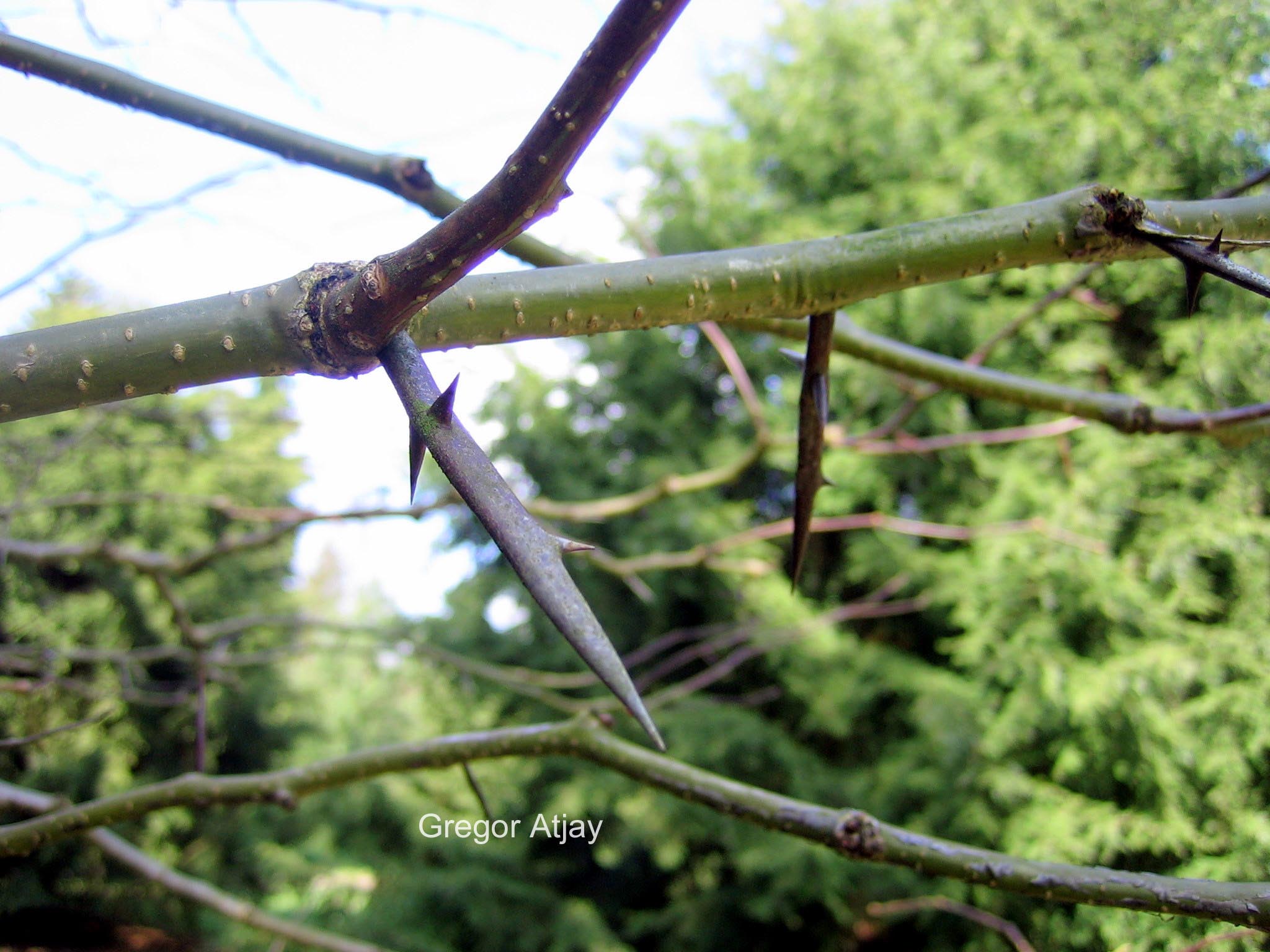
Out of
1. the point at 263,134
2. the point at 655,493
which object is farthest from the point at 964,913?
the point at 263,134

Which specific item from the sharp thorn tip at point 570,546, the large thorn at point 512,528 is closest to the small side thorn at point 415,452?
the large thorn at point 512,528

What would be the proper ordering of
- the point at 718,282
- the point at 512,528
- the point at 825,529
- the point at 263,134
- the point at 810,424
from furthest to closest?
1. the point at 825,529
2. the point at 263,134
3. the point at 810,424
4. the point at 718,282
5. the point at 512,528

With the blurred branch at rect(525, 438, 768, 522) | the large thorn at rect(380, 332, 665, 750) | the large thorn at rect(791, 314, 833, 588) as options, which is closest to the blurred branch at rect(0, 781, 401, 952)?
the blurred branch at rect(525, 438, 768, 522)

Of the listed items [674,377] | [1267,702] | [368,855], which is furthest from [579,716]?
[368,855]

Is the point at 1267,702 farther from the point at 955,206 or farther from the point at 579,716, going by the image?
the point at 955,206

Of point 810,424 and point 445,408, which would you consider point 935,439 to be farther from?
point 445,408

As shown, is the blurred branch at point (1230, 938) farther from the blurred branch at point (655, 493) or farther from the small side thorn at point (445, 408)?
the blurred branch at point (655, 493)

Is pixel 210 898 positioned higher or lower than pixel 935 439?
lower

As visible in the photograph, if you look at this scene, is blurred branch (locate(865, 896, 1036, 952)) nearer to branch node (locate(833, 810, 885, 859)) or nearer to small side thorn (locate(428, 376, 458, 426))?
branch node (locate(833, 810, 885, 859))
